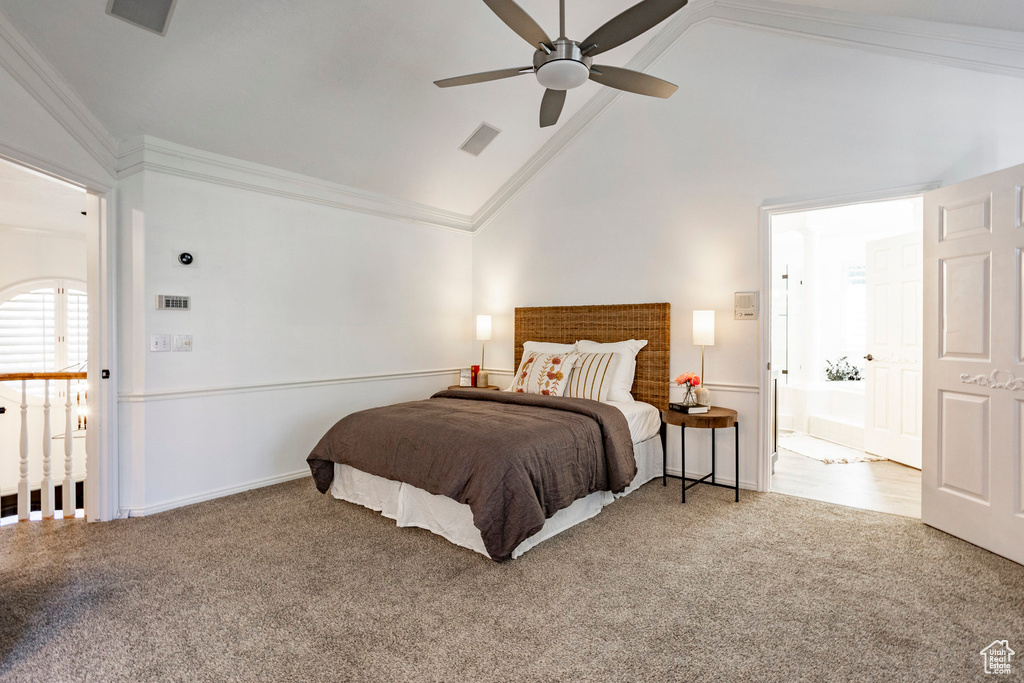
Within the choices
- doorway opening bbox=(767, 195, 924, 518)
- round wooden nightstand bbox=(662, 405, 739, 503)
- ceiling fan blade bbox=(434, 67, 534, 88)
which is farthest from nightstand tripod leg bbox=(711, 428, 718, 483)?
ceiling fan blade bbox=(434, 67, 534, 88)

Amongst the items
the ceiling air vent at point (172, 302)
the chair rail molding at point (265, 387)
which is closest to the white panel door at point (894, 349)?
the chair rail molding at point (265, 387)

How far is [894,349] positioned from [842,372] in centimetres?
167

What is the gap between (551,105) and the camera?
3.10 metres

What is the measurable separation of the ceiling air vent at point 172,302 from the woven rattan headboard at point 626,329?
2.86 meters

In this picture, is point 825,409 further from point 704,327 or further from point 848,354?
point 704,327

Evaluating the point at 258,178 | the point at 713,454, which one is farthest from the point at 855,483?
the point at 258,178

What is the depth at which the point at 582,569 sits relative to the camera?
8.70 ft

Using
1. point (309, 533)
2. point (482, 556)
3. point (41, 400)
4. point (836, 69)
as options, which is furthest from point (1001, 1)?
point (41, 400)

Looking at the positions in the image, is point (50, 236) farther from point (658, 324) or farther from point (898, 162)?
point (898, 162)

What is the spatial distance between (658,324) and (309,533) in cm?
298

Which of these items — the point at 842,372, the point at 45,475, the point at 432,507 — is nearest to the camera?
the point at 432,507

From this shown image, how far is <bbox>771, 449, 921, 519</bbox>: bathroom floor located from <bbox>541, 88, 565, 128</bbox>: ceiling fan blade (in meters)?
3.11

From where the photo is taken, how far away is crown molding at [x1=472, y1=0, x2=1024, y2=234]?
308 cm

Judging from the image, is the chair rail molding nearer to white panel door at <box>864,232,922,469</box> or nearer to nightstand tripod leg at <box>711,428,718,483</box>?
nightstand tripod leg at <box>711,428,718,483</box>
